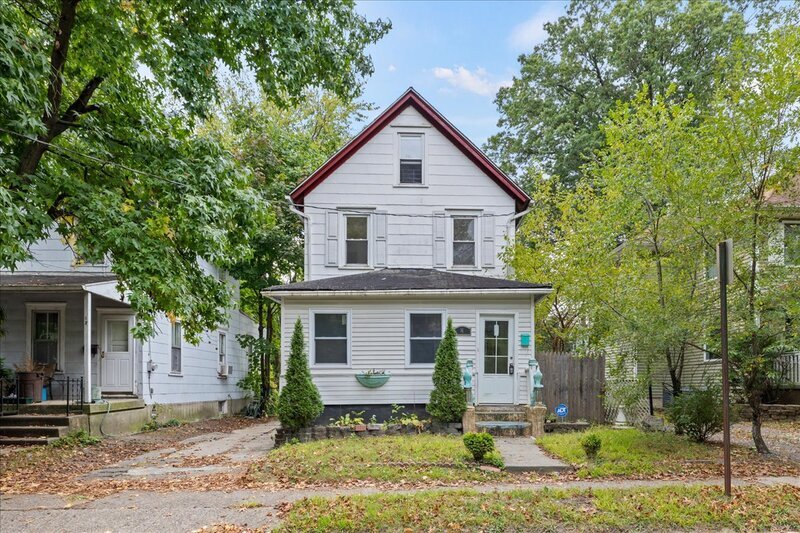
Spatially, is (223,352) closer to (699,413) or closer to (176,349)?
(176,349)

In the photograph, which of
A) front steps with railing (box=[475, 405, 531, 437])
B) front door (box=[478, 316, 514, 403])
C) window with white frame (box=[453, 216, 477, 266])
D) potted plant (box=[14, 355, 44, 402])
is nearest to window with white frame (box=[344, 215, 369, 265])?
window with white frame (box=[453, 216, 477, 266])

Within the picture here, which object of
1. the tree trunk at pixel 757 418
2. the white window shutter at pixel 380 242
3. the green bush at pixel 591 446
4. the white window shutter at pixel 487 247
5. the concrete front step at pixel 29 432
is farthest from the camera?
the white window shutter at pixel 487 247

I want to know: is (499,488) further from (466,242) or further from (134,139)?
(466,242)

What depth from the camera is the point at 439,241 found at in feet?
56.4

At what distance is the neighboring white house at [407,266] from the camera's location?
47.7 ft

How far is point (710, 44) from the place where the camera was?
87.4 feet

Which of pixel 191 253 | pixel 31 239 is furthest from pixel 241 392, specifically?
pixel 31 239

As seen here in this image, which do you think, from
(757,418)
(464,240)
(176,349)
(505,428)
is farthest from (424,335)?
(176,349)

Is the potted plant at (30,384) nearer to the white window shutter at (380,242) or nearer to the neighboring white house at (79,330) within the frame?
the neighboring white house at (79,330)

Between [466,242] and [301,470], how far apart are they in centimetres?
962

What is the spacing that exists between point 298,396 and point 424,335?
360 cm

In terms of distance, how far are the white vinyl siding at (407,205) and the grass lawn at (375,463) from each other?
6.53 metres

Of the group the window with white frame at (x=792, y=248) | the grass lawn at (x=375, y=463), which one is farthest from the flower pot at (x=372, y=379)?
the window with white frame at (x=792, y=248)

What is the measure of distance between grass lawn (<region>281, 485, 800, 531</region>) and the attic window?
11.2 m
